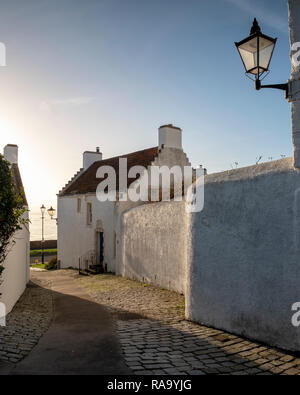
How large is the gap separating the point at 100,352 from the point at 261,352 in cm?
314

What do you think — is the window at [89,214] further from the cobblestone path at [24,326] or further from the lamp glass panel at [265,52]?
the lamp glass panel at [265,52]

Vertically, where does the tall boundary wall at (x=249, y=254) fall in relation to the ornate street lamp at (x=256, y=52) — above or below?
below

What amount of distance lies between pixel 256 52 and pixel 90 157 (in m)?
23.7

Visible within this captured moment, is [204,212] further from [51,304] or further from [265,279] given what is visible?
[51,304]

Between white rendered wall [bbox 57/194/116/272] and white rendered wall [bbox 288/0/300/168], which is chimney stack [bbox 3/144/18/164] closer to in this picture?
white rendered wall [bbox 57/194/116/272]

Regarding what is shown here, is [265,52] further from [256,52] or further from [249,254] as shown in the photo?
[249,254]

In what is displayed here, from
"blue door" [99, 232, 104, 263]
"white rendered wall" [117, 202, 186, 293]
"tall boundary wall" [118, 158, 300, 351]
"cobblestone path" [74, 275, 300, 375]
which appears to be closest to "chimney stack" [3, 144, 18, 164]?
"white rendered wall" [117, 202, 186, 293]

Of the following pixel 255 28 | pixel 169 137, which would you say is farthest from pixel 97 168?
pixel 255 28

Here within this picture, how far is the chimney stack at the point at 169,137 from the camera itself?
19703mm


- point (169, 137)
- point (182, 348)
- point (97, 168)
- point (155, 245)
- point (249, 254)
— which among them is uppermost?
point (169, 137)

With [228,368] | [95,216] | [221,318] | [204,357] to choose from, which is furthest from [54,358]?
[95,216]

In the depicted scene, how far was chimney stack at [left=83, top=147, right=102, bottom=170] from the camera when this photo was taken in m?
27.8

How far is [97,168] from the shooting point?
2603 cm

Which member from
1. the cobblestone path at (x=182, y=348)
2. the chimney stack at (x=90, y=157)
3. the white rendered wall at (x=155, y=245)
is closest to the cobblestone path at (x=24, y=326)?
the cobblestone path at (x=182, y=348)
